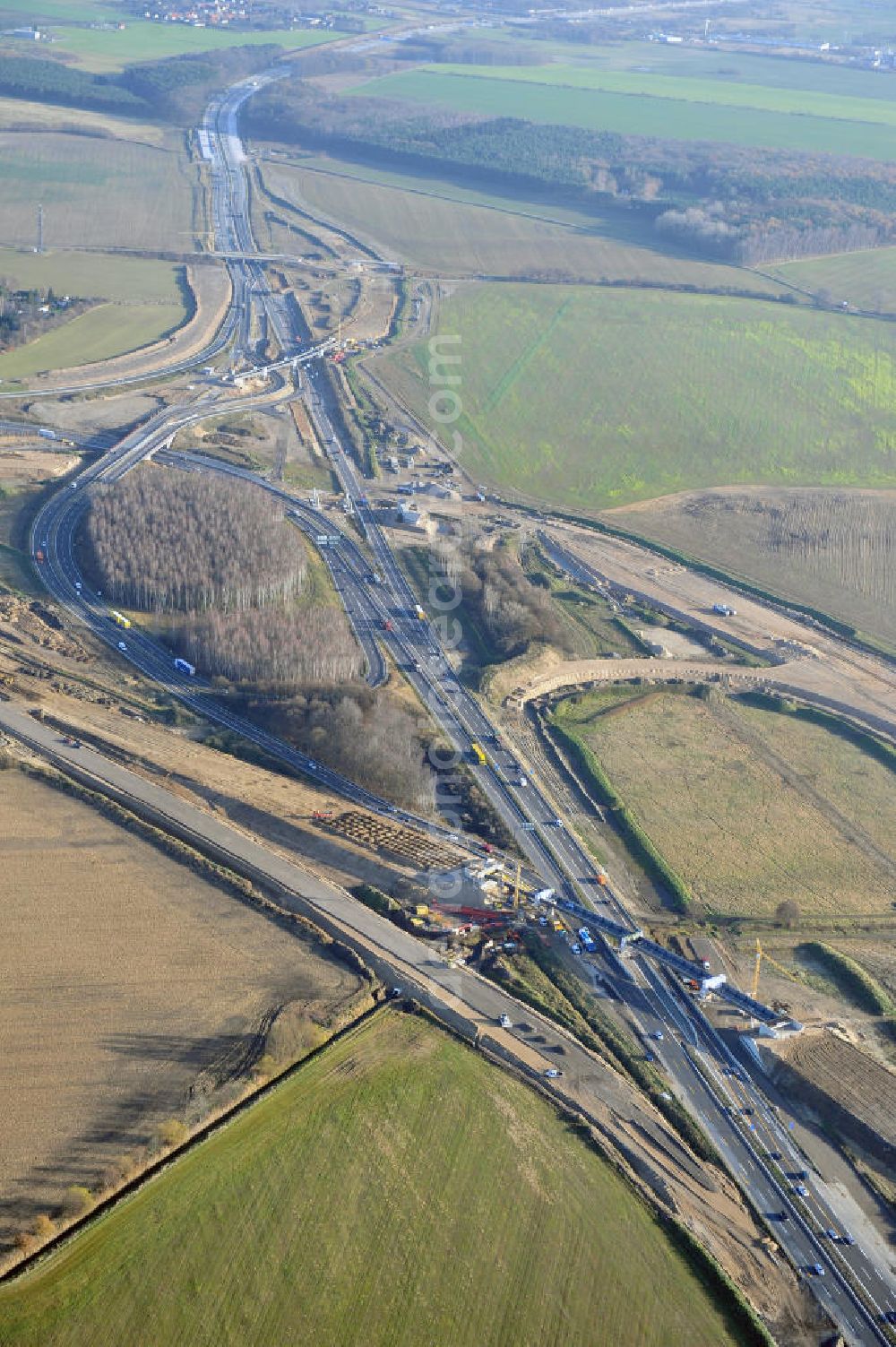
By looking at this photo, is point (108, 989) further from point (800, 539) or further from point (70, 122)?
point (70, 122)

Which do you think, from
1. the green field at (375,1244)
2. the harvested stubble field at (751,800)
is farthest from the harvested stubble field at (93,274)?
the green field at (375,1244)

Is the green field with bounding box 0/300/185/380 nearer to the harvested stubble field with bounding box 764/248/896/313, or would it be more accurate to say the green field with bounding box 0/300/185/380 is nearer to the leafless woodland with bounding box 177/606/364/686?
the leafless woodland with bounding box 177/606/364/686

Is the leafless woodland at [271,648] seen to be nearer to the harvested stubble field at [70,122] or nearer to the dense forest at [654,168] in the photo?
the dense forest at [654,168]

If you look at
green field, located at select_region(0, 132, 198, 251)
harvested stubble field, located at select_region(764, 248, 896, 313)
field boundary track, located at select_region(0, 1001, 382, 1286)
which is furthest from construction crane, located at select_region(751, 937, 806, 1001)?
green field, located at select_region(0, 132, 198, 251)

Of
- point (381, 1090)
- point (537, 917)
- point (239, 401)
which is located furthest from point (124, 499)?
point (381, 1090)

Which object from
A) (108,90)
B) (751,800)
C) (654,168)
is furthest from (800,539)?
(108,90)

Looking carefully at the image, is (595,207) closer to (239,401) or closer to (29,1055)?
(239,401)

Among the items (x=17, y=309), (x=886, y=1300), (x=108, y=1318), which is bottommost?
(x=886, y=1300)
